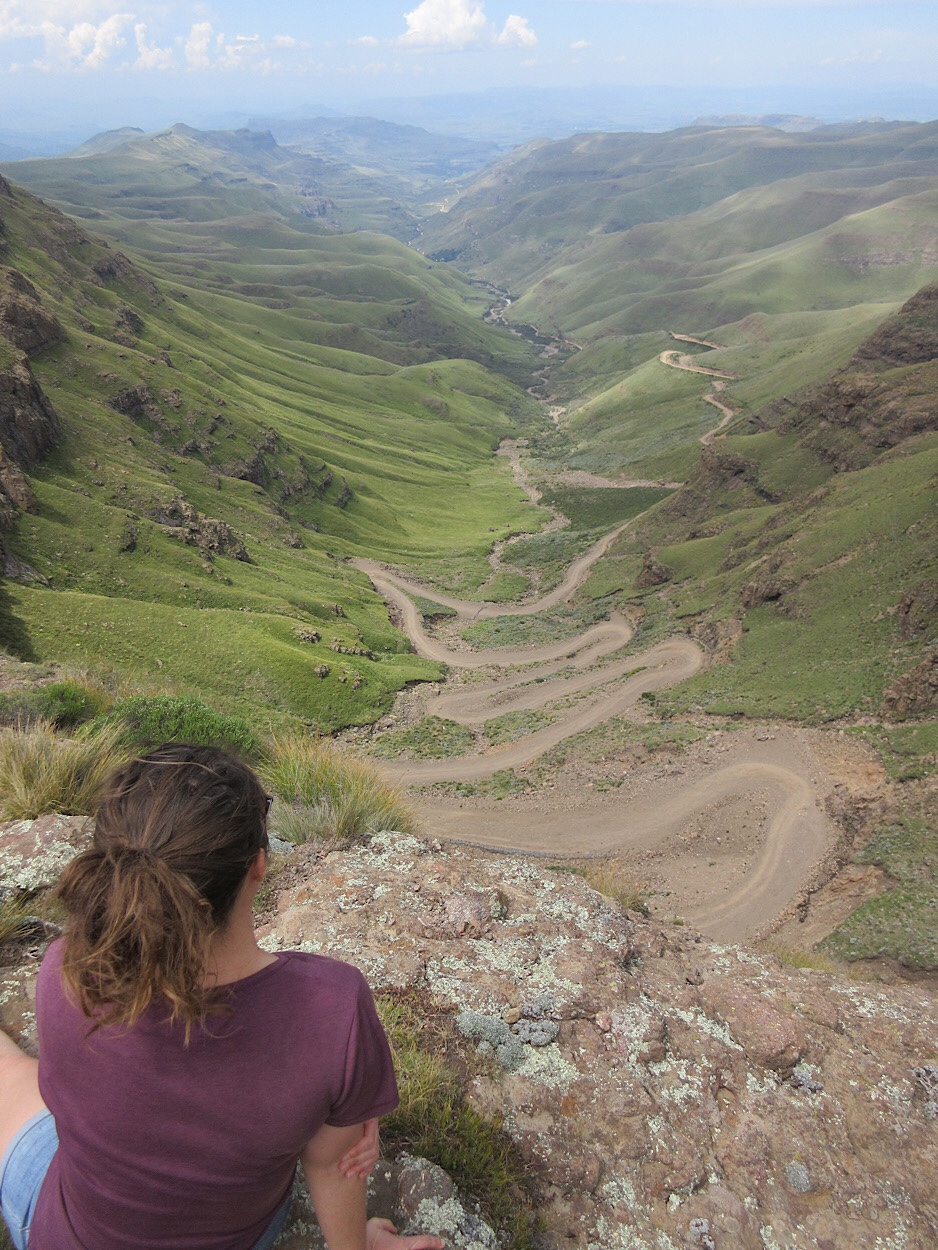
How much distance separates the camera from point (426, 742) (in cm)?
5081

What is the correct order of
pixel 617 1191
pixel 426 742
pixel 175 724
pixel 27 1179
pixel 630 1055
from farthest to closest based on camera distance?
pixel 426 742 < pixel 175 724 < pixel 630 1055 < pixel 617 1191 < pixel 27 1179

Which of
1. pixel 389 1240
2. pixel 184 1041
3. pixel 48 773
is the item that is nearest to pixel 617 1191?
pixel 389 1240

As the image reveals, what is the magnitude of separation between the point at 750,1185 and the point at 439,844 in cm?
680

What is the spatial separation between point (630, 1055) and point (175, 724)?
11.7 meters

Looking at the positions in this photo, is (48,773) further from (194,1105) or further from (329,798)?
(194,1105)

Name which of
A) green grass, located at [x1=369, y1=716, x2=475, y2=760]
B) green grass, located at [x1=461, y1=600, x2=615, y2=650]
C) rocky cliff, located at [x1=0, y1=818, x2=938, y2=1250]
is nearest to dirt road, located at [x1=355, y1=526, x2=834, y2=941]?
green grass, located at [x1=369, y1=716, x2=475, y2=760]

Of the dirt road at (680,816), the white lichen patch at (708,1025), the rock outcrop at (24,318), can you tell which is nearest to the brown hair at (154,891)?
the white lichen patch at (708,1025)

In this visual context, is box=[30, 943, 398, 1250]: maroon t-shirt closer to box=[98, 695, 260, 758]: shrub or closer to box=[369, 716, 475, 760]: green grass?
box=[98, 695, 260, 758]: shrub

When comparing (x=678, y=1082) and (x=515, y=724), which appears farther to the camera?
(x=515, y=724)

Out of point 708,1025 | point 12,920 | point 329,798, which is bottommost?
point 708,1025

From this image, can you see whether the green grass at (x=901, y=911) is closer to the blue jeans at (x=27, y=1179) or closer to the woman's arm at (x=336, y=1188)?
the woman's arm at (x=336, y=1188)

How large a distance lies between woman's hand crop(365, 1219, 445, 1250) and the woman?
0.74 m

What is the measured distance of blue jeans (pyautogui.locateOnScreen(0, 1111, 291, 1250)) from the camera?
4.05m

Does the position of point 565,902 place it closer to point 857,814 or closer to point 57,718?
point 57,718
